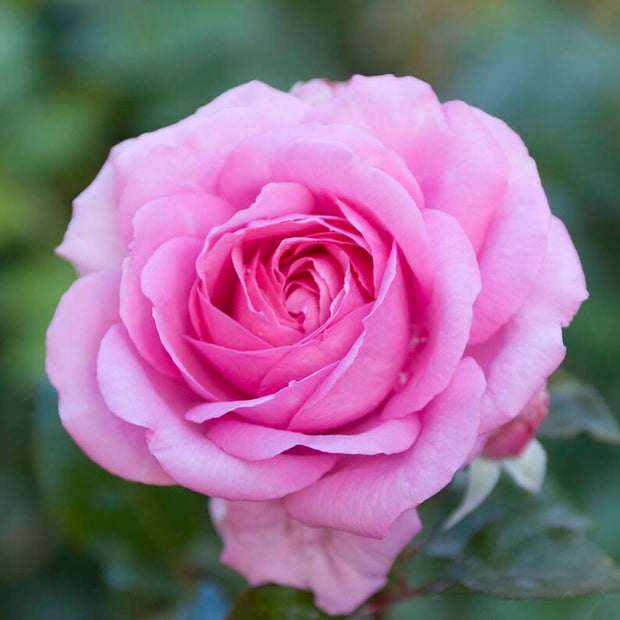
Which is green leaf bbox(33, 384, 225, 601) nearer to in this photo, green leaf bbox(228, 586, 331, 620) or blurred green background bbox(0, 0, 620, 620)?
blurred green background bbox(0, 0, 620, 620)

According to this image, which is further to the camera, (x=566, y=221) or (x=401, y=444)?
(x=566, y=221)

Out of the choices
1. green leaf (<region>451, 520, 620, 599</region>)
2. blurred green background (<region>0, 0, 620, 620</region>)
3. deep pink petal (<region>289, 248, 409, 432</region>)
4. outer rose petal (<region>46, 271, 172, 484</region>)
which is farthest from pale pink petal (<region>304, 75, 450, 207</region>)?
blurred green background (<region>0, 0, 620, 620</region>)

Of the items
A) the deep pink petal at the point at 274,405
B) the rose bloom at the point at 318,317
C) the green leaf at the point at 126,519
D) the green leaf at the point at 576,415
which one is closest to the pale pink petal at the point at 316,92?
the rose bloom at the point at 318,317

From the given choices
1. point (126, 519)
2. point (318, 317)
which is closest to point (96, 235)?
point (318, 317)

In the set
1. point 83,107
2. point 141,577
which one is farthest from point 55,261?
point 141,577

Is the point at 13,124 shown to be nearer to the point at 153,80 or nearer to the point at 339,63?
the point at 153,80

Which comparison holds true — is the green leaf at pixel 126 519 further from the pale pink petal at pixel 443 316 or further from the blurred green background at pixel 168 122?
the pale pink petal at pixel 443 316

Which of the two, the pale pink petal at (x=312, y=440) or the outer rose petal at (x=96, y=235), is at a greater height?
the outer rose petal at (x=96, y=235)
